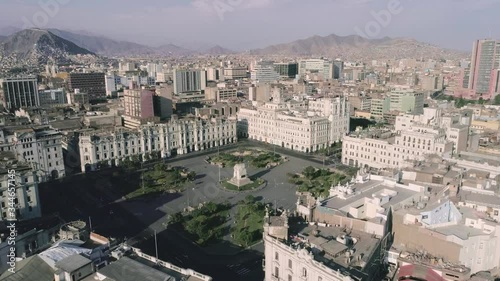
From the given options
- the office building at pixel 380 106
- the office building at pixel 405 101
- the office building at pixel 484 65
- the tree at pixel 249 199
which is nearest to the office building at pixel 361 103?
the office building at pixel 380 106

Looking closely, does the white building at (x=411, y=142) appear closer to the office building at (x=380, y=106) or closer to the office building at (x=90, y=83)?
the office building at (x=380, y=106)

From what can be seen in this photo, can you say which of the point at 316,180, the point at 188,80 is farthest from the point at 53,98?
the point at 316,180

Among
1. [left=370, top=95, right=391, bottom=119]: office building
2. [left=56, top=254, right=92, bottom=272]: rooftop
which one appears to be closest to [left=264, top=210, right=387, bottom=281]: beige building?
[left=56, top=254, right=92, bottom=272]: rooftop

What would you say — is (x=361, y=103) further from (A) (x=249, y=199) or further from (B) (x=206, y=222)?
(B) (x=206, y=222)

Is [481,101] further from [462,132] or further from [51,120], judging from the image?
[51,120]

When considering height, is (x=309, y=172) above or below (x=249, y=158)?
above

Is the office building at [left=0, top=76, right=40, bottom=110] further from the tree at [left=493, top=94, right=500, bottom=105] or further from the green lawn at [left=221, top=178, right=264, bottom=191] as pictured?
the tree at [left=493, top=94, right=500, bottom=105]
